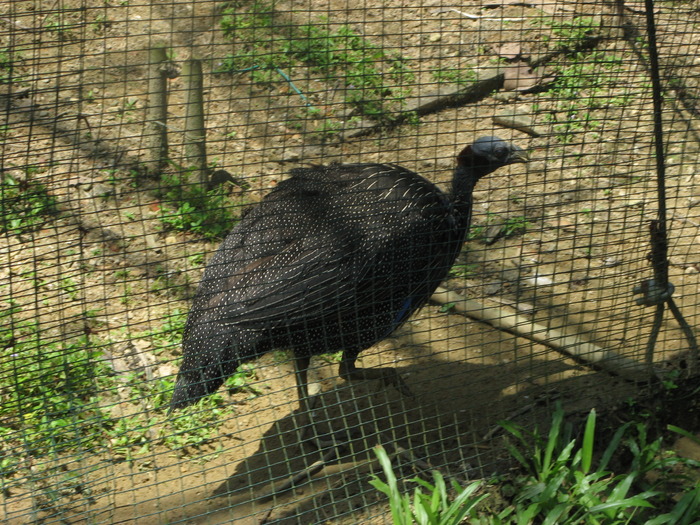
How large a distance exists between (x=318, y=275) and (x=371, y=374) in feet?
2.23

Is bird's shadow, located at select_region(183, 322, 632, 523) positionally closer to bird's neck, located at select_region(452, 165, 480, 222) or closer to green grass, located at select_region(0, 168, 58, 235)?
bird's neck, located at select_region(452, 165, 480, 222)

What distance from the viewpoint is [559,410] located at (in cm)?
304

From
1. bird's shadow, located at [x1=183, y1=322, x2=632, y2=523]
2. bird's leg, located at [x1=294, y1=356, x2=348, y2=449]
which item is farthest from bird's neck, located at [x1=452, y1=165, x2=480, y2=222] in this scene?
bird's leg, located at [x1=294, y1=356, x2=348, y2=449]

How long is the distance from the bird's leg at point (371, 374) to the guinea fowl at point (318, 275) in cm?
2

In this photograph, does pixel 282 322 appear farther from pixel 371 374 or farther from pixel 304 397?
pixel 371 374

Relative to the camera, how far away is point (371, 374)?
11.6ft

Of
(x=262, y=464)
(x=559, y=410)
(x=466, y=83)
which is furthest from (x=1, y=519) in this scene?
(x=466, y=83)

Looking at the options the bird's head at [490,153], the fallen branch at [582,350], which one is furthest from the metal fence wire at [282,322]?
the bird's head at [490,153]

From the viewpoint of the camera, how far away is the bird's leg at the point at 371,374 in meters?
3.48

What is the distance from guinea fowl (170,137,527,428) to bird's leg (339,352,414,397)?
2 centimetres

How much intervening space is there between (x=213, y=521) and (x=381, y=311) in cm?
114

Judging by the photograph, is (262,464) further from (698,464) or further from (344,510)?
(698,464)

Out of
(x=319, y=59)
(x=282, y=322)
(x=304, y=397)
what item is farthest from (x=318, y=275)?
(x=319, y=59)

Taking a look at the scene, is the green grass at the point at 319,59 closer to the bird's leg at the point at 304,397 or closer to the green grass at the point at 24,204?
the green grass at the point at 24,204
